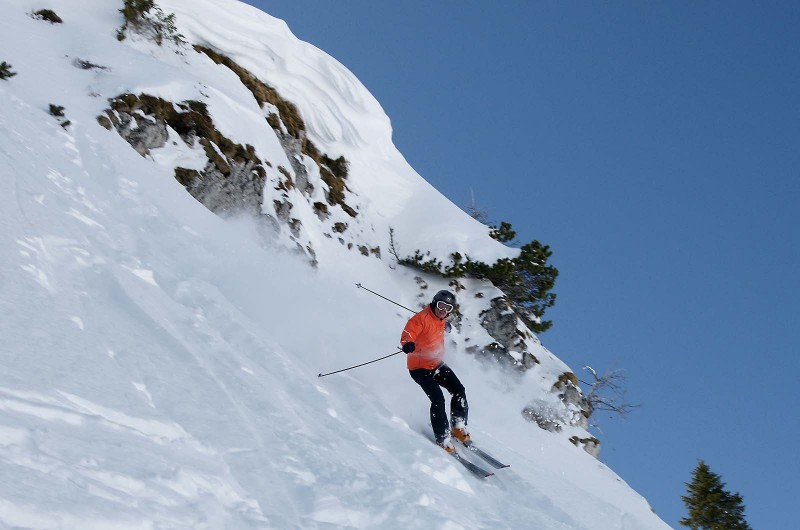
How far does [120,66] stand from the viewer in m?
17.2

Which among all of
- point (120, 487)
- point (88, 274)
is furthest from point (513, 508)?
point (88, 274)

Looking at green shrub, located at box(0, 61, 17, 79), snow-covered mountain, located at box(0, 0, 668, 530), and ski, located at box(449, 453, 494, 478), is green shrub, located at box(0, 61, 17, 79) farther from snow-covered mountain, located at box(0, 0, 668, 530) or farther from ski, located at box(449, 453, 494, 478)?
ski, located at box(449, 453, 494, 478)

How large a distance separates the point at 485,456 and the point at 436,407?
1.04 meters

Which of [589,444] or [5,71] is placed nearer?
[5,71]

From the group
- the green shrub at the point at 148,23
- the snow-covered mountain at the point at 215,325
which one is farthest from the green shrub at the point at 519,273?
the green shrub at the point at 148,23

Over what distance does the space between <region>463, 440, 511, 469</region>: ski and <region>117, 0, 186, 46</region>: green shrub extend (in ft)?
57.1

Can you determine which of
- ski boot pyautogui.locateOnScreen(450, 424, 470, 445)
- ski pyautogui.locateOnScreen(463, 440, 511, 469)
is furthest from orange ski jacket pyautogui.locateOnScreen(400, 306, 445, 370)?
ski pyautogui.locateOnScreen(463, 440, 511, 469)

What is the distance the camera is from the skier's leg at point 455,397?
9.16 meters

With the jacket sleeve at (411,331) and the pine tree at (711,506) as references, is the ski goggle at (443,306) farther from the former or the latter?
the pine tree at (711,506)

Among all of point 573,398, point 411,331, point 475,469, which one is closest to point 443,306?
point 411,331

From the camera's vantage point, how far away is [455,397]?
925cm

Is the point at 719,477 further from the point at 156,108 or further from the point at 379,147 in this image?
the point at 156,108

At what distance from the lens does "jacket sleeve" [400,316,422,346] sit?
8859mm

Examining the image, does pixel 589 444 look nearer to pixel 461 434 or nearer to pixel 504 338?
pixel 504 338
